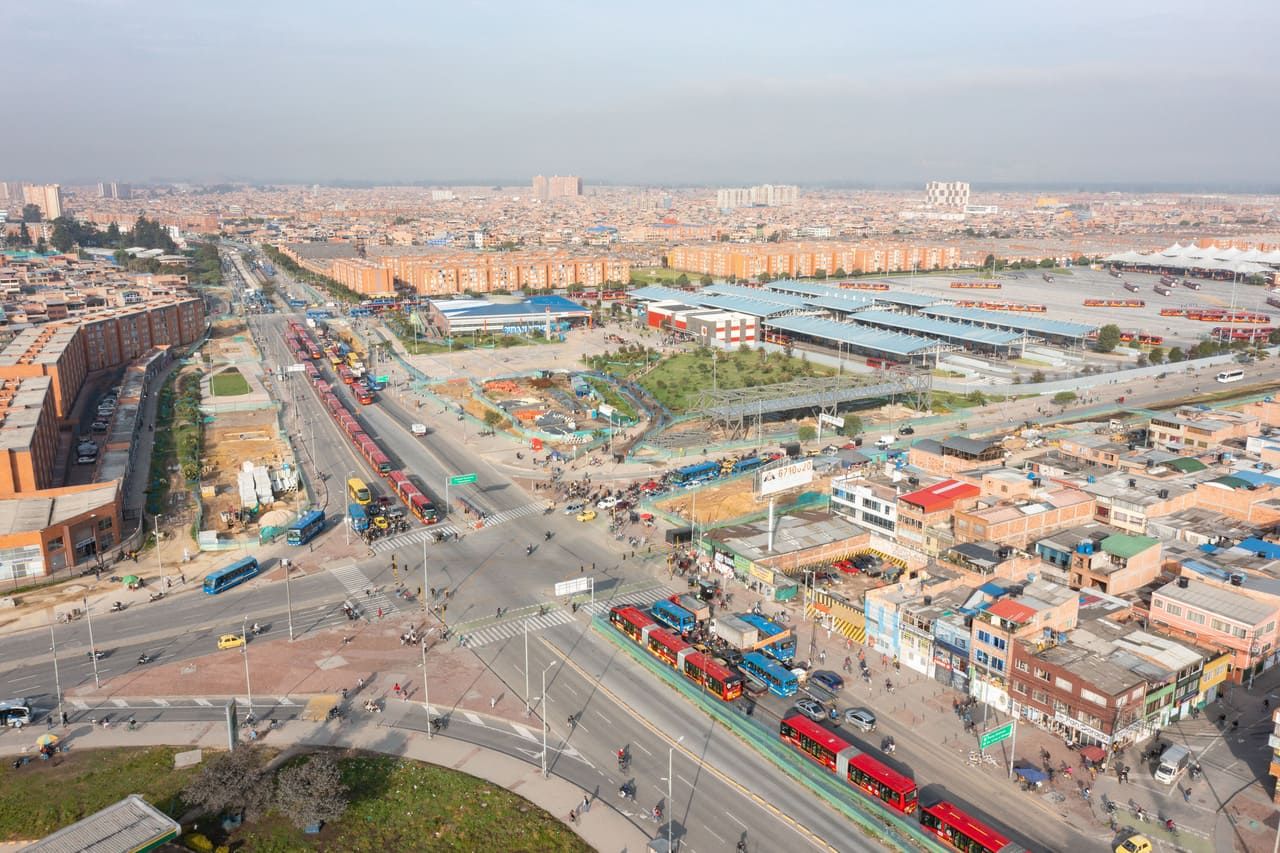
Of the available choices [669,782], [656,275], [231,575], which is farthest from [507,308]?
[669,782]

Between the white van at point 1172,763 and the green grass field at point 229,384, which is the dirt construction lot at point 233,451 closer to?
the green grass field at point 229,384

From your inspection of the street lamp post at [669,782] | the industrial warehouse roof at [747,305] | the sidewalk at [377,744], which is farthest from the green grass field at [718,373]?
the sidewalk at [377,744]

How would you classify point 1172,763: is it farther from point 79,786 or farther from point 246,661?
point 79,786

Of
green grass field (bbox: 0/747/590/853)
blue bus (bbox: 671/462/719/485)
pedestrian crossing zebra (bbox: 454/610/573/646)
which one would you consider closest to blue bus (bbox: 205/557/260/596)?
pedestrian crossing zebra (bbox: 454/610/573/646)

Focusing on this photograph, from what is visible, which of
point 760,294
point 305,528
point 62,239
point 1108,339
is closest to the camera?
point 305,528

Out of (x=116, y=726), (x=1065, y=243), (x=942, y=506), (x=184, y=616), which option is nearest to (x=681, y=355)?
(x=942, y=506)

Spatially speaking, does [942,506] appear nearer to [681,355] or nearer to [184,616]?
[184,616]
